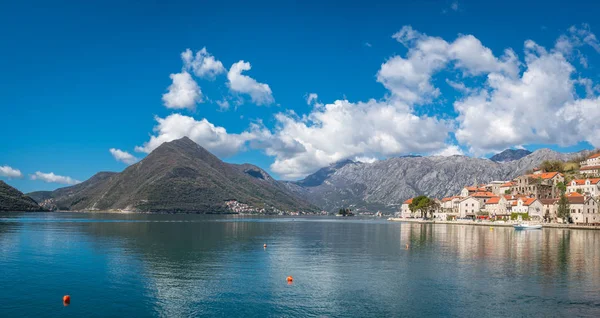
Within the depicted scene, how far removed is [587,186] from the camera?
168 m

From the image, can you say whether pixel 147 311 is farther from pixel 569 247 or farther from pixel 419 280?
pixel 569 247

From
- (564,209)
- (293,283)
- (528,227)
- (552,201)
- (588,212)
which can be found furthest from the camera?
(552,201)

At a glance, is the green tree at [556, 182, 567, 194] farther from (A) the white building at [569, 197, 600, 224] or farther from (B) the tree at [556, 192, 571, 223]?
(B) the tree at [556, 192, 571, 223]

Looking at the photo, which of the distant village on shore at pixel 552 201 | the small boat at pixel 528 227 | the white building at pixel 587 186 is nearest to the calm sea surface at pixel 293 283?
the small boat at pixel 528 227

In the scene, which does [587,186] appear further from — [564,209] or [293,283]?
[293,283]

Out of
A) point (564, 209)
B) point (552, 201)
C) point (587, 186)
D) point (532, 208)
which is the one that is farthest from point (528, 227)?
point (587, 186)

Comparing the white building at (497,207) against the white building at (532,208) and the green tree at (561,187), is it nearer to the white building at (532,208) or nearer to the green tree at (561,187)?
the white building at (532,208)

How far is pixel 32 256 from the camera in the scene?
5841 centimetres

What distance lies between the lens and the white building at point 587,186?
541ft

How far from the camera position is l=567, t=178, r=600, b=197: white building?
541ft

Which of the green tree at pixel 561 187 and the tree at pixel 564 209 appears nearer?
the tree at pixel 564 209

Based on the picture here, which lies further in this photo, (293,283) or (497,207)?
(497,207)

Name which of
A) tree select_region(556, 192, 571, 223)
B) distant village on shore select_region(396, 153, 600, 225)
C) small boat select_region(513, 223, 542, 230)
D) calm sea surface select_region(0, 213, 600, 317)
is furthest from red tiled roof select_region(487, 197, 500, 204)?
calm sea surface select_region(0, 213, 600, 317)

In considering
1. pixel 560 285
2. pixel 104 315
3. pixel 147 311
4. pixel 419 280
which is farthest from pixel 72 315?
pixel 560 285
